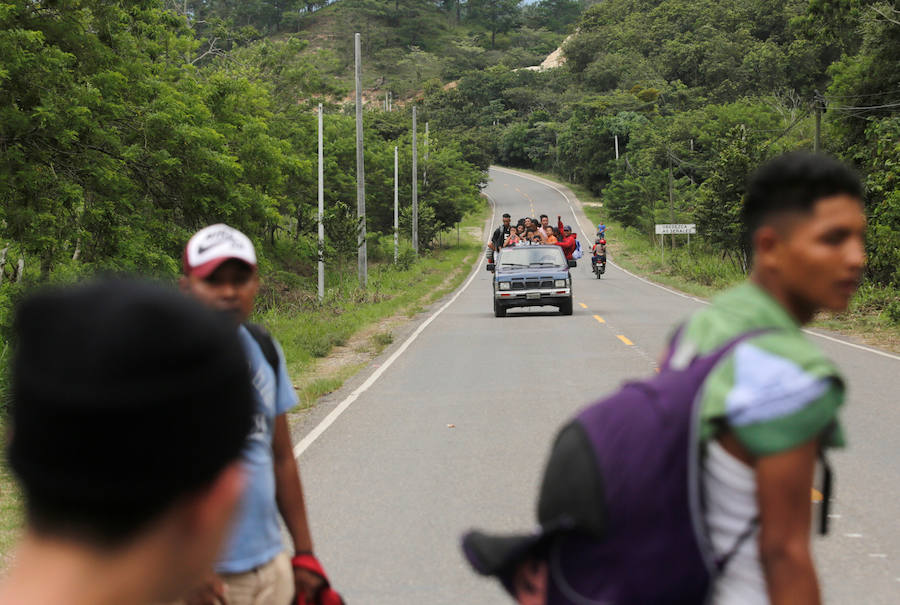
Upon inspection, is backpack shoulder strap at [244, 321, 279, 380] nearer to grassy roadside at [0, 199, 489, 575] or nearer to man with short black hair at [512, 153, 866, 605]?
grassy roadside at [0, 199, 489, 575]

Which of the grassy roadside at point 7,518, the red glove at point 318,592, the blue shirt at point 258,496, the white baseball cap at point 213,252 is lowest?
the grassy roadside at point 7,518

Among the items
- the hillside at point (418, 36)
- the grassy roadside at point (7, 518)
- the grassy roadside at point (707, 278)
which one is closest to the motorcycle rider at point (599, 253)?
the grassy roadside at point (707, 278)

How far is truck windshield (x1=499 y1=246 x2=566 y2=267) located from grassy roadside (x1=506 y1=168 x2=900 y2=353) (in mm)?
5983

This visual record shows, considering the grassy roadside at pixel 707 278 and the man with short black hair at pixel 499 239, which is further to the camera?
the man with short black hair at pixel 499 239

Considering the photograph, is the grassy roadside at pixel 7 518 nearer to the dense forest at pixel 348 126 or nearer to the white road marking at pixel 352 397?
the white road marking at pixel 352 397

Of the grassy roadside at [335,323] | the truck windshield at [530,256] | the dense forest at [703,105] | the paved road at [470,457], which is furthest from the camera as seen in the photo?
the dense forest at [703,105]

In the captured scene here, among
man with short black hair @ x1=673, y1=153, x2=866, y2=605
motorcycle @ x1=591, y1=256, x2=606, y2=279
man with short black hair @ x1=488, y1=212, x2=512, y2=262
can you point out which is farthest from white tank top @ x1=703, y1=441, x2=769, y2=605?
motorcycle @ x1=591, y1=256, x2=606, y2=279

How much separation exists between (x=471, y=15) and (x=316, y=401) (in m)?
190

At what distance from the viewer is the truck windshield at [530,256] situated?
24828 millimetres

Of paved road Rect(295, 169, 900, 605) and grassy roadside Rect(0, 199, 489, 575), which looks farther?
grassy roadside Rect(0, 199, 489, 575)

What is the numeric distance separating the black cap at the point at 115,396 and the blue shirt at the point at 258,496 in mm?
1623

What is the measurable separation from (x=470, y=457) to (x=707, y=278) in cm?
3166

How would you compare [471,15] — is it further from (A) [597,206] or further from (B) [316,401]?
(B) [316,401]

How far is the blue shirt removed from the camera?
279 cm
